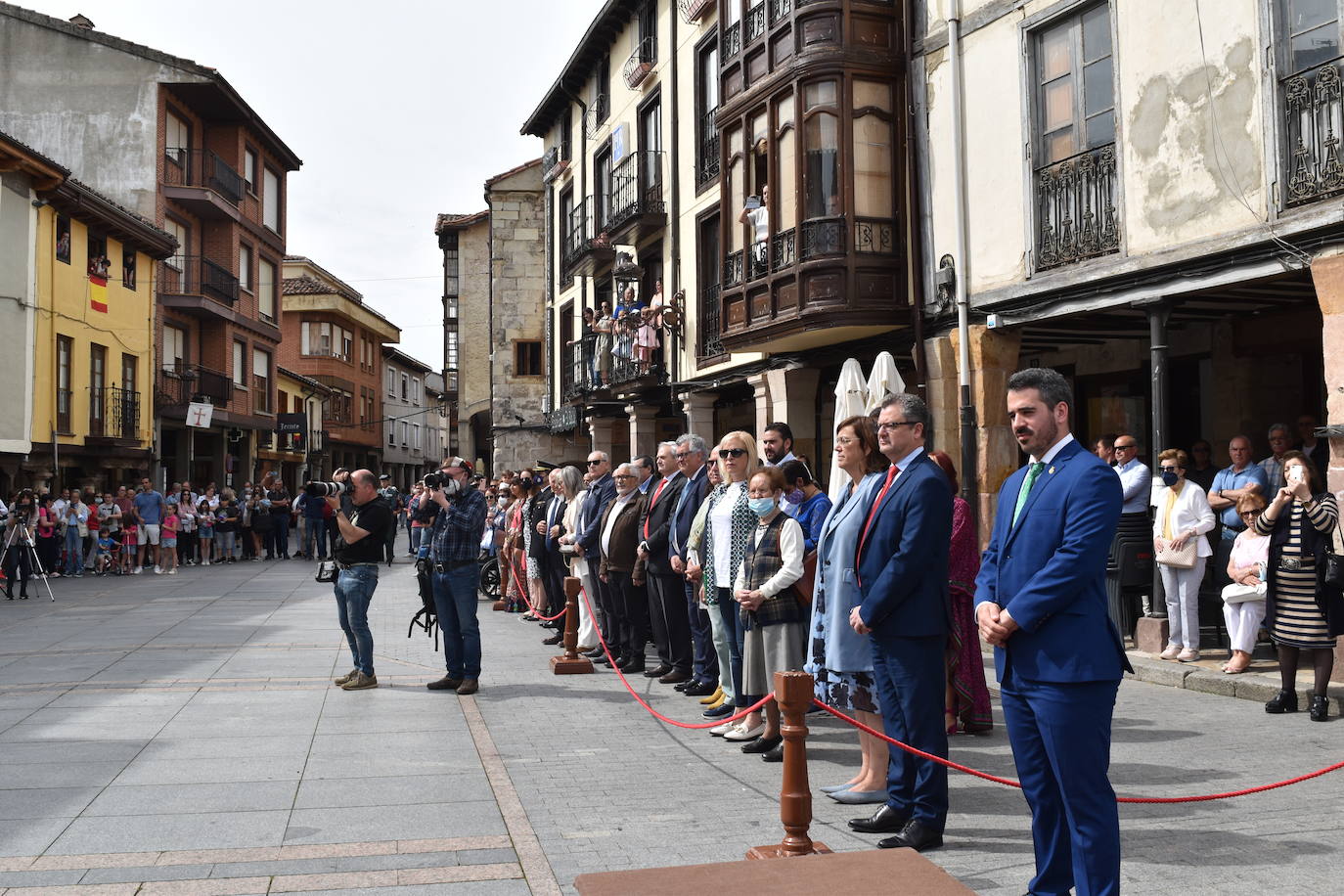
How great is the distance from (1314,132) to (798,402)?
9.57 m

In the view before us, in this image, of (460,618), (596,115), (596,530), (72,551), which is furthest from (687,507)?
(596,115)

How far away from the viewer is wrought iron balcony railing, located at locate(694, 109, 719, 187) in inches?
834

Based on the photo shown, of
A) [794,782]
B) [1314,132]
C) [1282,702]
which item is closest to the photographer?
[794,782]

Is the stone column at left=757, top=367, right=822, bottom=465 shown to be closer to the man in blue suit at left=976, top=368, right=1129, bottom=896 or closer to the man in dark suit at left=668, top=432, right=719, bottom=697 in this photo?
the man in dark suit at left=668, top=432, right=719, bottom=697

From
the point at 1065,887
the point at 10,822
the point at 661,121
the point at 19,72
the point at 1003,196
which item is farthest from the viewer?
the point at 19,72

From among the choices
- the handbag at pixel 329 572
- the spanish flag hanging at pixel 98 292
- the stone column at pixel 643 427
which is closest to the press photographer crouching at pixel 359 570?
the handbag at pixel 329 572

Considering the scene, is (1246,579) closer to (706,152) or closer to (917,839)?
(917,839)

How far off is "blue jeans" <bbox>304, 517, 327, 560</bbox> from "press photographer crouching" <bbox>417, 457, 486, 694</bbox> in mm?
19396

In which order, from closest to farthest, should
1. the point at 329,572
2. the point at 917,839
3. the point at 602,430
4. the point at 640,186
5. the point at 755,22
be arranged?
the point at 917,839
the point at 329,572
the point at 755,22
the point at 640,186
the point at 602,430

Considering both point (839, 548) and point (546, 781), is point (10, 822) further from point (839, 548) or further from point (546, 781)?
point (839, 548)

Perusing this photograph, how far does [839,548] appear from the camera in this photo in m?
5.74

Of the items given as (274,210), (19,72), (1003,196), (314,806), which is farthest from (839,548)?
(274,210)

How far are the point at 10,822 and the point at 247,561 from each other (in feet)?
77.0

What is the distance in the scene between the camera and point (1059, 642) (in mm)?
3994
